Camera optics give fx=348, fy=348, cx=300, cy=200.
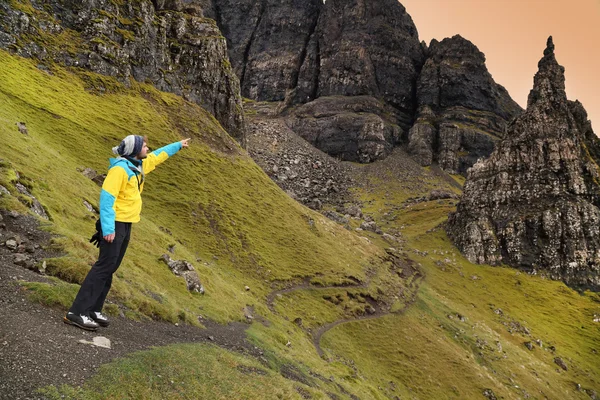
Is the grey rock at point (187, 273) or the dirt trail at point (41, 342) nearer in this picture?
the dirt trail at point (41, 342)

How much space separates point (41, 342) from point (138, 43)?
3612 inches

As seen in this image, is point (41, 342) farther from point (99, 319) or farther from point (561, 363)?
point (561, 363)

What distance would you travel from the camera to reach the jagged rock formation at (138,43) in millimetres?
67062

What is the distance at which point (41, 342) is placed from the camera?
360 inches

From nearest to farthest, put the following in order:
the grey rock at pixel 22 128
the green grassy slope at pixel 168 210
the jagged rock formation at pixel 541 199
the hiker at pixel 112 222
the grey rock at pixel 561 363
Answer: the hiker at pixel 112 222
the green grassy slope at pixel 168 210
the grey rock at pixel 22 128
the grey rock at pixel 561 363
the jagged rock formation at pixel 541 199

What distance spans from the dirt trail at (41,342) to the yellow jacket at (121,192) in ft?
10.2

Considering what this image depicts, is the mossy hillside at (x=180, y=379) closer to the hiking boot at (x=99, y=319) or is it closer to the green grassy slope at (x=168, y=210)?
the green grassy slope at (x=168, y=210)

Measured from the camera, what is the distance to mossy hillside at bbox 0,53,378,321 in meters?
25.5

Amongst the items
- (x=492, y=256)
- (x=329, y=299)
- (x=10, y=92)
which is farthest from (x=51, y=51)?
(x=492, y=256)

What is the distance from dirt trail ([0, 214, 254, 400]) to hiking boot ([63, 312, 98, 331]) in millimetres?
147

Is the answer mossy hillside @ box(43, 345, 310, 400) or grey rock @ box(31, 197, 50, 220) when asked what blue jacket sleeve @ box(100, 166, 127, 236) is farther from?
grey rock @ box(31, 197, 50, 220)

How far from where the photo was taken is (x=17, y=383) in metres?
7.43

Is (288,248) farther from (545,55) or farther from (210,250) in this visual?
(545,55)

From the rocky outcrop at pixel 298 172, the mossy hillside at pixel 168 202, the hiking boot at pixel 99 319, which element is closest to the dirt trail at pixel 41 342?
the hiking boot at pixel 99 319
